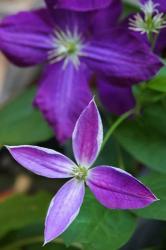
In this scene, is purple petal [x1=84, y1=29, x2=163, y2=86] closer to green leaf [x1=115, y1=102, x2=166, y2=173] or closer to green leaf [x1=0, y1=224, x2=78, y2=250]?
green leaf [x1=115, y1=102, x2=166, y2=173]

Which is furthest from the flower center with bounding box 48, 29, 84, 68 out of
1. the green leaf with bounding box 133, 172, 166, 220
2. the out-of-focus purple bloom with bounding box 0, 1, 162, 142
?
the green leaf with bounding box 133, 172, 166, 220

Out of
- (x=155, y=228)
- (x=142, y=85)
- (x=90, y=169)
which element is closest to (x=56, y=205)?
(x=90, y=169)

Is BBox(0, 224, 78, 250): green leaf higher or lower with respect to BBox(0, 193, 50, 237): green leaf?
lower

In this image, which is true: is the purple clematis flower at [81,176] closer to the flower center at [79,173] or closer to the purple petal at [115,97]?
the flower center at [79,173]

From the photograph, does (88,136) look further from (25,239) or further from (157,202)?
(25,239)

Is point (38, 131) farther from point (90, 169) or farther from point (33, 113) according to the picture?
point (90, 169)

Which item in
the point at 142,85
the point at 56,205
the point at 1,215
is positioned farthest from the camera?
the point at 1,215

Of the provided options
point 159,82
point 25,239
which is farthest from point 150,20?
point 25,239
